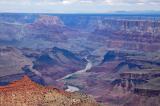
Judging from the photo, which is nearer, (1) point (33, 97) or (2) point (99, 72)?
(1) point (33, 97)

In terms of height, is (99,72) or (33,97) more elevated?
(33,97)

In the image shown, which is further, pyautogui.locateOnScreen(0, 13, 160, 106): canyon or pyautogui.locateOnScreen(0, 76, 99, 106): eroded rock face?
pyautogui.locateOnScreen(0, 13, 160, 106): canyon

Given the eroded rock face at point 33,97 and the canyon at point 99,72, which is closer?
the eroded rock face at point 33,97

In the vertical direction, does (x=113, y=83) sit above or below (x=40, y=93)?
below

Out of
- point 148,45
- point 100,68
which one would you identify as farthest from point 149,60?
point 148,45

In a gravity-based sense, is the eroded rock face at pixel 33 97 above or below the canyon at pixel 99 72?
above

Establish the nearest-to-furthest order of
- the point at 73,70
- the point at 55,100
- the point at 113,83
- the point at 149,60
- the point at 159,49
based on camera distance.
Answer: the point at 55,100, the point at 113,83, the point at 149,60, the point at 73,70, the point at 159,49

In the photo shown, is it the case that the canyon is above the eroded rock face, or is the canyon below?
below

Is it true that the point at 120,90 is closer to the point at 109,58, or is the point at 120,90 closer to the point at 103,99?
the point at 103,99
